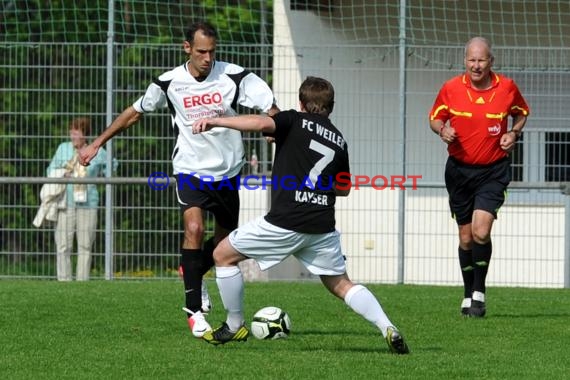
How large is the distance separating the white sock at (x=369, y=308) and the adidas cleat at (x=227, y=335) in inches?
29.1

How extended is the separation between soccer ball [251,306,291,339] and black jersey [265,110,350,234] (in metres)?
0.96

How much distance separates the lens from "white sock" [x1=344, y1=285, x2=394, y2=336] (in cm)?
761

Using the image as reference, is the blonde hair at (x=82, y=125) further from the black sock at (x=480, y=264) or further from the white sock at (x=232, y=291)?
the white sock at (x=232, y=291)

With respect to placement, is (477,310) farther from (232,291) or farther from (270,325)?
(232,291)

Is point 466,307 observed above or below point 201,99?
below

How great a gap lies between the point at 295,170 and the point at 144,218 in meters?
7.90

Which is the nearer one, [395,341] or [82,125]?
[395,341]


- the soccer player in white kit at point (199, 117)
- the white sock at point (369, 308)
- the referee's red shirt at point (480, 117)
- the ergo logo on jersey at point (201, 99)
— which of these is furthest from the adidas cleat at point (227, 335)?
the referee's red shirt at point (480, 117)

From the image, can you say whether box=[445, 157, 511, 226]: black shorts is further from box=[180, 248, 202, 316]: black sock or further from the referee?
box=[180, 248, 202, 316]: black sock

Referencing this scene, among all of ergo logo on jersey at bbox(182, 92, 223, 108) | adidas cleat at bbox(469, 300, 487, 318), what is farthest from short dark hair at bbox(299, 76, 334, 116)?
adidas cleat at bbox(469, 300, 487, 318)

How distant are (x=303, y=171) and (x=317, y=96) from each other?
1.40ft

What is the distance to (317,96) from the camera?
25.3ft

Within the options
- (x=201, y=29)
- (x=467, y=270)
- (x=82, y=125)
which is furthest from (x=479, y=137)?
(x=82, y=125)

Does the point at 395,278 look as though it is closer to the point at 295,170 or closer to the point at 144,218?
the point at 144,218
